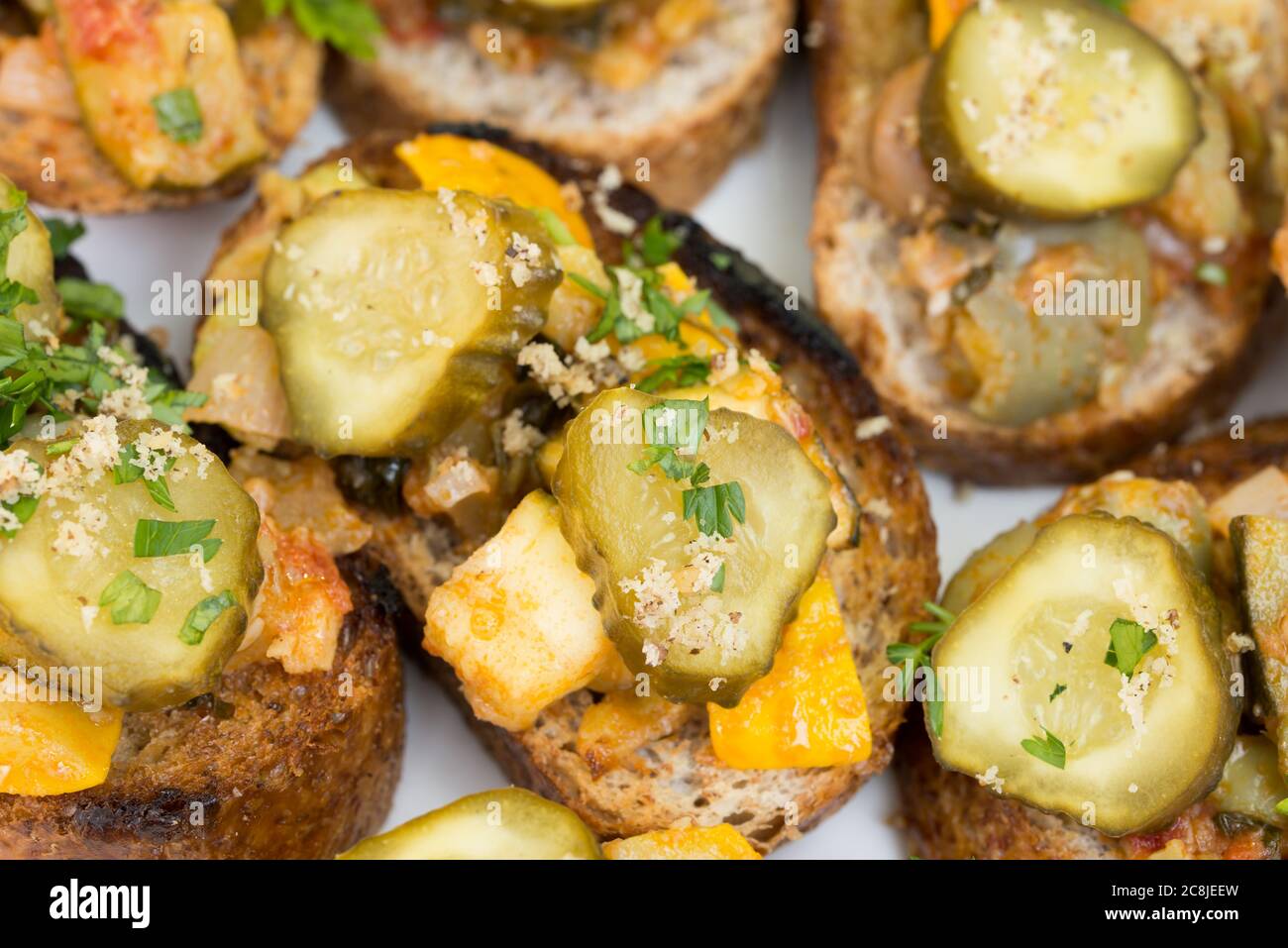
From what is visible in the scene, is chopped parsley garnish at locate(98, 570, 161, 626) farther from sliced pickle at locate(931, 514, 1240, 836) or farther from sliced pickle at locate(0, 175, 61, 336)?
sliced pickle at locate(931, 514, 1240, 836)

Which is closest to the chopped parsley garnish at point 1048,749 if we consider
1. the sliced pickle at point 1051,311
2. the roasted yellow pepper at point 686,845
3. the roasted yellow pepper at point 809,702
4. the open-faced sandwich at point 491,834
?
the roasted yellow pepper at point 809,702

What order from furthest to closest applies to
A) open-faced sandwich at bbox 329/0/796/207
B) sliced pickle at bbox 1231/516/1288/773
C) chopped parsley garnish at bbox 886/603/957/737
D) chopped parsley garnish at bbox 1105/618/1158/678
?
1. open-faced sandwich at bbox 329/0/796/207
2. chopped parsley garnish at bbox 886/603/957/737
3. sliced pickle at bbox 1231/516/1288/773
4. chopped parsley garnish at bbox 1105/618/1158/678

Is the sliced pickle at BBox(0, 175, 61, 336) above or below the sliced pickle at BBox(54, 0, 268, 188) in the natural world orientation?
below

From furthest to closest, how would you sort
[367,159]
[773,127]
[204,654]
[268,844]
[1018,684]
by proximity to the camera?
1. [773,127]
2. [367,159]
3. [268,844]
4. [1018,684]
5. [204,654]

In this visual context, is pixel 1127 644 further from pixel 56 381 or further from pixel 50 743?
pixel 56 381

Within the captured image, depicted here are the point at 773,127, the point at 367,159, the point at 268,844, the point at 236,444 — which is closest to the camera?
the point at 268,844

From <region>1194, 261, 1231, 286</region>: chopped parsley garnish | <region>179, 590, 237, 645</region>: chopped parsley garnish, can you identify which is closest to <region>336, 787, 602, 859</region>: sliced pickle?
<region>179, 590, 237, 645</region>: chopped parsley garnish
